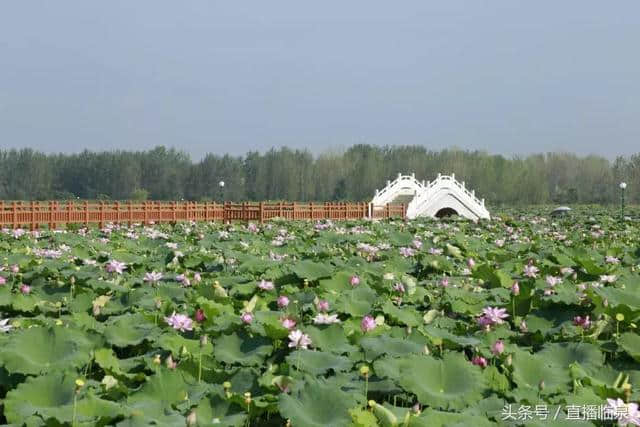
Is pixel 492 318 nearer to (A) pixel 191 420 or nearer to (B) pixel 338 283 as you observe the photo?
(B) pixel 338 283

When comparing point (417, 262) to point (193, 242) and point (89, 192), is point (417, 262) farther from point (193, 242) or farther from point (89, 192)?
point (89, 192)

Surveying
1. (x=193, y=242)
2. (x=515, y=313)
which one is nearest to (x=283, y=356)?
(x=515, y=313)

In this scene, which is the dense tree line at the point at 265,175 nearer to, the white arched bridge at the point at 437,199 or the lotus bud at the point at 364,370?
the white arched bridge at the point at 437,199

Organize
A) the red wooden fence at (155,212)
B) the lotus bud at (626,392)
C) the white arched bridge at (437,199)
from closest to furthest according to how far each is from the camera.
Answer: the lotus bud at (626,392)
the red wooden fence at (155,212)
the white arched bridge at (437,199)

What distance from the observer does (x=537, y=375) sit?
2717 mm

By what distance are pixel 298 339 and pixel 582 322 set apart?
150 cm

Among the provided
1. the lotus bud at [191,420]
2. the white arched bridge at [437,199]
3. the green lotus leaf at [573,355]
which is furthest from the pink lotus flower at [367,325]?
the white arched bridge at [437,199]

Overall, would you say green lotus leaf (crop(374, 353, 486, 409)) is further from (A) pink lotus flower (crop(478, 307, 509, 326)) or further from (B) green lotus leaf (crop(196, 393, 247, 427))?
(A) pink lotus flower (crop(478, 307, 509, 326))

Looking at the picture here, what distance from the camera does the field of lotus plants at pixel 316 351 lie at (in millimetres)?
2273

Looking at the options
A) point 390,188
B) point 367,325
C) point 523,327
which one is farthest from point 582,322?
point 390,188

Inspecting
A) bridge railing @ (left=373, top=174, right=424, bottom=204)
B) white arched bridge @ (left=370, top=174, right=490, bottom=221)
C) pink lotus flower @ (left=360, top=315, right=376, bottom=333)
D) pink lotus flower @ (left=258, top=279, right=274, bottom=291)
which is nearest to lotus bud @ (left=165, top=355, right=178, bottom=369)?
pink lotus flower @ (left=360, top=315, right=376, bottom=333)

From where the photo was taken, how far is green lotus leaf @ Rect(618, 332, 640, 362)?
299 cm

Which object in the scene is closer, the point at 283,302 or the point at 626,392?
the point at 626,392

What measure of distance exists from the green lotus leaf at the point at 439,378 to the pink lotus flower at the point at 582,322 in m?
1.03
